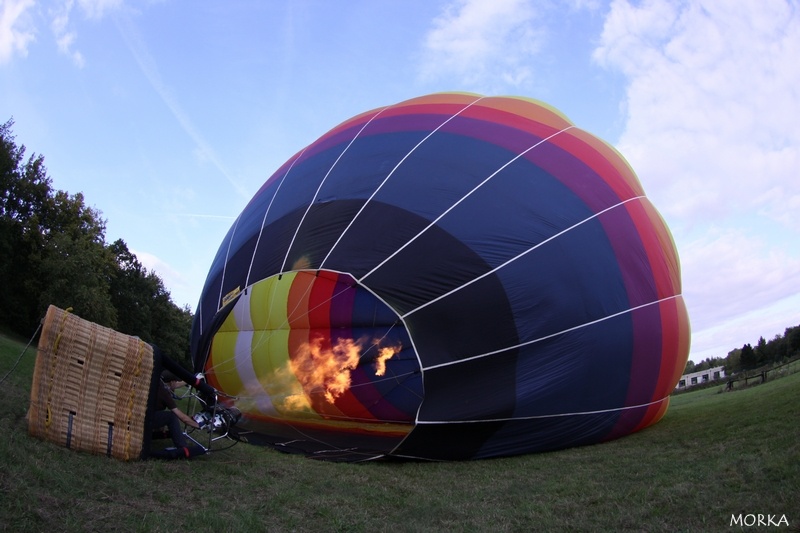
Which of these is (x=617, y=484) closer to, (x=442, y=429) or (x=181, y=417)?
(x=442, y=429)

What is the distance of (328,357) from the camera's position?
533cm

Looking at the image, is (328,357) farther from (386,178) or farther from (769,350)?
(769,350)

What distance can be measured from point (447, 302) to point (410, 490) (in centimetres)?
147

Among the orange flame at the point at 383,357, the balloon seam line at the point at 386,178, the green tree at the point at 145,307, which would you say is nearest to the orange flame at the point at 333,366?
the orange flame at the point at 383,357

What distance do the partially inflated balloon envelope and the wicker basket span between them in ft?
5.84

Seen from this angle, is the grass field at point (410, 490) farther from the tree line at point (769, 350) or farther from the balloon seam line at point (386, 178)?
the tree line at point (769, 350)

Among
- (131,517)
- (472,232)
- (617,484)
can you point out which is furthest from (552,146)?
(131,517)

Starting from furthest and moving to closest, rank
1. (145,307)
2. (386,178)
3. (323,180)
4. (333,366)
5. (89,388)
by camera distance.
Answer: (145,307) < (323,180) < (386,178) < (333,366) < (89,388)

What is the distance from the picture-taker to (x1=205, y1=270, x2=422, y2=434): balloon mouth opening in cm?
514

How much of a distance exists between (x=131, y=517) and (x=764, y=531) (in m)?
2.79

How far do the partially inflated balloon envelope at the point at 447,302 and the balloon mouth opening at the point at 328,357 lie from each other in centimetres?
1

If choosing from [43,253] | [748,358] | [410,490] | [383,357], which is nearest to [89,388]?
[410,490]

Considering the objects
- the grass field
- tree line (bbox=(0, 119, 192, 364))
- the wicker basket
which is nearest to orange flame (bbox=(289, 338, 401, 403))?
the grass field

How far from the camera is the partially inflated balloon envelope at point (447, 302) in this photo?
15.7 ft
